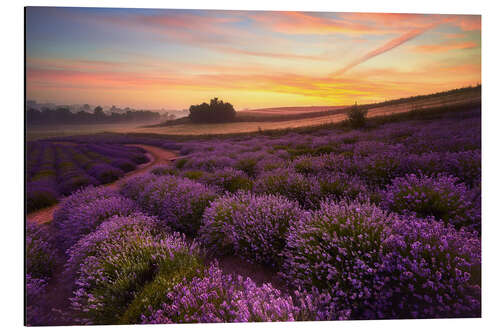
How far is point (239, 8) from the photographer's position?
136 inches

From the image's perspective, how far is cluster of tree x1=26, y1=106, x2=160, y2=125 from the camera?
3.28m

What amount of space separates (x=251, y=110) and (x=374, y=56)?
1.75 m

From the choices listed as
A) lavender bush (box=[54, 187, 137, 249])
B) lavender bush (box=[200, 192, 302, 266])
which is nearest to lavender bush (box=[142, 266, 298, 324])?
lavender bush (box=[200, 192, 302, 266])

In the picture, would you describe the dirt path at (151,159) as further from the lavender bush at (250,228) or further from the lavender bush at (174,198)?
the lavender bush at (250,228)

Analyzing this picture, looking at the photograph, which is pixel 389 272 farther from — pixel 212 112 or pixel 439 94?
pixel 212 112

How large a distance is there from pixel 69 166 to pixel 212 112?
81.3 inches

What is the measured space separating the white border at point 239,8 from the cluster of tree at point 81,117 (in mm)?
184

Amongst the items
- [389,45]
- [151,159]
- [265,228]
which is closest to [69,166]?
[151,159]

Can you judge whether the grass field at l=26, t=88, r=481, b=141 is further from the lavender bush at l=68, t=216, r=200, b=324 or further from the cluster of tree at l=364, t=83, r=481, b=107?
the lavender bush at l=68, t=216, r=200, b=324

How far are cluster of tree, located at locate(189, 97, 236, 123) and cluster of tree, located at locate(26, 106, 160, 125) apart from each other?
54cm

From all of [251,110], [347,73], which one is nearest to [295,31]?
[347,73]

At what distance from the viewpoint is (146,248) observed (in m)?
2.90

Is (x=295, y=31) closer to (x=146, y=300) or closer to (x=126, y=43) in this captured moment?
(x=126, y=43)

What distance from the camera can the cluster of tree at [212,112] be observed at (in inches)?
150
